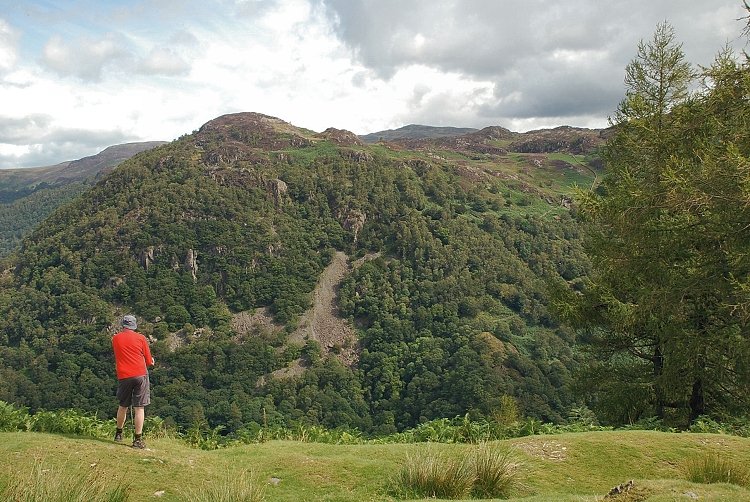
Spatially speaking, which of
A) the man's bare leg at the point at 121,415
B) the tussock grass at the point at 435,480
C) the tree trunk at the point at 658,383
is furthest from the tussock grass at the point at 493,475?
the tree trunk at the point at 658,383

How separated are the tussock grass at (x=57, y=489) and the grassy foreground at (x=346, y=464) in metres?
0.23

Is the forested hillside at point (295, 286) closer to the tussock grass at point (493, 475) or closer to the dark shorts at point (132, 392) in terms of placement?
the tussock grass at point (493, 475)

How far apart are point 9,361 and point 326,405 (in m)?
67.2

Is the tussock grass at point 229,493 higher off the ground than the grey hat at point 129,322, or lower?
lower

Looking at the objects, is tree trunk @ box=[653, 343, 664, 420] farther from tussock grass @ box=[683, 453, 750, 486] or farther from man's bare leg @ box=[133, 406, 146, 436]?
man's bare leg @ box=[133, 406, 146, 436]

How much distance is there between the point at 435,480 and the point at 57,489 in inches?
168

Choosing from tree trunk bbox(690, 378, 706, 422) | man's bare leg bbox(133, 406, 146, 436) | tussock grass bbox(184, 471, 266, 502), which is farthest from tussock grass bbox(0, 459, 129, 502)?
A: tree trunk bbox(690, 378, 706, 422)

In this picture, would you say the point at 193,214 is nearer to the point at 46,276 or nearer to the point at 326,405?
the point at 46,276

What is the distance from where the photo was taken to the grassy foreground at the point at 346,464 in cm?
593

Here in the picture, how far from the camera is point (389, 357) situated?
104 metres

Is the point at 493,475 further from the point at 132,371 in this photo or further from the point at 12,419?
the point at 12,419

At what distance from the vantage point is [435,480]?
6105 mm

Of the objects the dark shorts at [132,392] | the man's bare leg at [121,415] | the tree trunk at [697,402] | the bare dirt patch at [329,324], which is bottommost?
the bare dirt patch at [329,324]

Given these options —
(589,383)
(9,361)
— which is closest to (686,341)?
(589,383)
